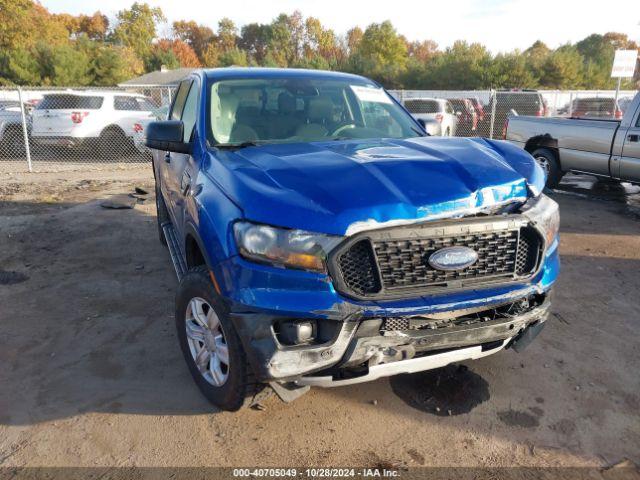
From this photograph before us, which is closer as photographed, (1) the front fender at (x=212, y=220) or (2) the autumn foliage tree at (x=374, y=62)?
(1) the front fender at (x=212, y=220)

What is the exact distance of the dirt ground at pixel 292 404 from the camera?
2.73 meters

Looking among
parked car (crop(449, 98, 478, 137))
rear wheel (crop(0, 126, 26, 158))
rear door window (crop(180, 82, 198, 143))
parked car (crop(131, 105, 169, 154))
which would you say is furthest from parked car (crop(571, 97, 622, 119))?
rear wheel (crop(0, 126, 26, 158))

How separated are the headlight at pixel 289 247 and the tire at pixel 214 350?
38 cm

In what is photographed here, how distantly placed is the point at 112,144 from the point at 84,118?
1212 mm

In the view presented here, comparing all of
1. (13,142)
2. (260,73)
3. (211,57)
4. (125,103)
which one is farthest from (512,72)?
(211,57)

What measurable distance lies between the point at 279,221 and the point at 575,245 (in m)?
5.19

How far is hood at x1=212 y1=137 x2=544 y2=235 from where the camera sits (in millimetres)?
2406

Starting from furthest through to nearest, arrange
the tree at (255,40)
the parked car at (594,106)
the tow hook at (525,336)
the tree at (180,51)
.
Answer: the tree at (255,40), the tree at (180,51), the parked car at (594,106), the tow hook at (525,336)

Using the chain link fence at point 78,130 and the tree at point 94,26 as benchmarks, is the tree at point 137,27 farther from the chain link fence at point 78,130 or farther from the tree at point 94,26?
the chain link fence at point 78,130

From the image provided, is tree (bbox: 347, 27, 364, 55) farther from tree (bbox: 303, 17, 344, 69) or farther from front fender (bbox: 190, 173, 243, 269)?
front fender (bbox: 190, 173, 243, 269)

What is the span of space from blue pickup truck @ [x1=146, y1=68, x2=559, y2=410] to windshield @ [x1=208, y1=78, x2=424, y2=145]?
352 millimetres

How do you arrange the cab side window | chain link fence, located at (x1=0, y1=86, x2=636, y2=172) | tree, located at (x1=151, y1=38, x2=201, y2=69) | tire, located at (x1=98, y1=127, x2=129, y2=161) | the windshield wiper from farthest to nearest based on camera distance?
tree, located at (x1=151, y1=38, x2=201, y2=69) < tire, located at (x1=98, y1=127, x2=129, y2=161) < chain link fence, located at (x1=0, y1=86, x2=636, y2=172) < the cab side window < the windshield wiper

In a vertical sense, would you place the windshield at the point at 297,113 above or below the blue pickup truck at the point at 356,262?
above

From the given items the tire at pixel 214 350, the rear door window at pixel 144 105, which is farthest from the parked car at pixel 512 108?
the tire at pixel 214 350
